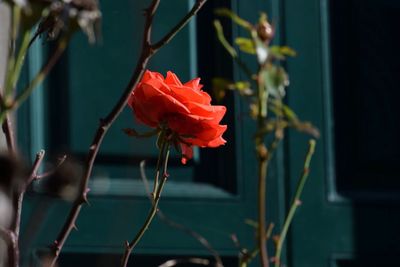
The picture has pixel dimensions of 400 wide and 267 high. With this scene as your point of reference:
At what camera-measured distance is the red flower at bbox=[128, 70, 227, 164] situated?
34.2 inches

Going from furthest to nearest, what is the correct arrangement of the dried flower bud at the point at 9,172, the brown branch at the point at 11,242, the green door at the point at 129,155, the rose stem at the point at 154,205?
the green door at the point at 129,155 → the rose stem at the point at 154,205 → the brown branch at the point at 11,242 → the dried flower bud at the point at 9,172

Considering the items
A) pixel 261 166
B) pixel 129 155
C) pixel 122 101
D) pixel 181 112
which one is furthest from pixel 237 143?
pixel 261 166

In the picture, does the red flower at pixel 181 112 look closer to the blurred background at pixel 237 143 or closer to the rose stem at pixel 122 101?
the rose stem at pixel 122 101

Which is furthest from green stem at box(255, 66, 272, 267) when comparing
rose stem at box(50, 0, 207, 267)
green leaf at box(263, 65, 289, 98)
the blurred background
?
the blurred background

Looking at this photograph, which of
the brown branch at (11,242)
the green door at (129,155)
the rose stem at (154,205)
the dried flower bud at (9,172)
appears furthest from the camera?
the green door at (129,155)

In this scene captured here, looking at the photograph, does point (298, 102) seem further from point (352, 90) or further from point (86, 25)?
point (86, 25)

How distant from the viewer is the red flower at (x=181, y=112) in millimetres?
868

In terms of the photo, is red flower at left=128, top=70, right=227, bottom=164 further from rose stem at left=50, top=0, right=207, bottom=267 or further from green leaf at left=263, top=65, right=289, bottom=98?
green leaf at left=263, top=65, right=289, bottom=98

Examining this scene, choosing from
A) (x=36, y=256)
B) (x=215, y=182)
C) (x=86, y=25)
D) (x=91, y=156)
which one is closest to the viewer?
(x=86, y=25)

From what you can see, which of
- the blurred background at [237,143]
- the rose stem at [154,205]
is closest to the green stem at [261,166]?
the rose stem at [154,205]

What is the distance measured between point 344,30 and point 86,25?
2.13 metres

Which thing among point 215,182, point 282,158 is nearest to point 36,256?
point 215,182

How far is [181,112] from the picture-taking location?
0.87 m

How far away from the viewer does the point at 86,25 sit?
53cm
